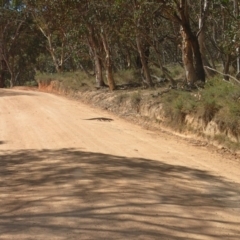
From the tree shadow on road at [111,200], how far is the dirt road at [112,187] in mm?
13

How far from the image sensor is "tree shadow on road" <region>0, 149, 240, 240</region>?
5961 millimetres

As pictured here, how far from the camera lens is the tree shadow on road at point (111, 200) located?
596 cm

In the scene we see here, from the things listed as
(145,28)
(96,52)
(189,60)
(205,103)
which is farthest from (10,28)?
(205,103)

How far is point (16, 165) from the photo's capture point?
33.8 feet

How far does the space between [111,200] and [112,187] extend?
828 mm

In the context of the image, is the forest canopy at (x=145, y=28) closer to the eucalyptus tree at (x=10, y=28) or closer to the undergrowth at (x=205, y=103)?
the eucalyptus tree at (x=10, y=28)

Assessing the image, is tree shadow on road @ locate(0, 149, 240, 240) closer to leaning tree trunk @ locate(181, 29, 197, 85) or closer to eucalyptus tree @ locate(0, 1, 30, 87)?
leaning tree trunk @ locate(181, 29, 197, 85)

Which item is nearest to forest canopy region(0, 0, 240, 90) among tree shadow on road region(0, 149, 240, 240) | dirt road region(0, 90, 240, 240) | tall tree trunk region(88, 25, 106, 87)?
tall tree trunk region(88, 25, 106, 87)

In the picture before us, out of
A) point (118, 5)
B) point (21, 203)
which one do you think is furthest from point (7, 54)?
point (21, 203)

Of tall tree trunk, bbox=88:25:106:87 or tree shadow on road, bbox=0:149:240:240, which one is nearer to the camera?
tree shadow on road, bbox=0:149:240:240

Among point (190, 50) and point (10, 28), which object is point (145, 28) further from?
point (10, 28)

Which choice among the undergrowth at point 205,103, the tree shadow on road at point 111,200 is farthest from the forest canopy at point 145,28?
the tree shadow on road at point 111,200

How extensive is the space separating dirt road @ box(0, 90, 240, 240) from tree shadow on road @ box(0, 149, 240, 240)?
0.04 ft

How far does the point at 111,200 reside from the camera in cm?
727
